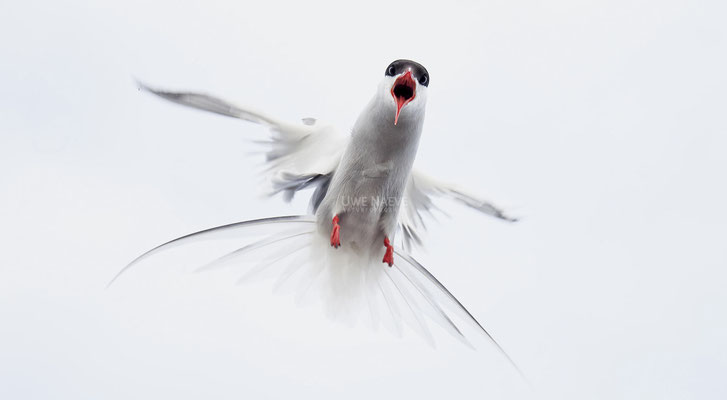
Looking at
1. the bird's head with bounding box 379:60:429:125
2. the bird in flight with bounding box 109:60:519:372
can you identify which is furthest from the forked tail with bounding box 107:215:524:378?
the bird's head with bounding box 379:60:429:125

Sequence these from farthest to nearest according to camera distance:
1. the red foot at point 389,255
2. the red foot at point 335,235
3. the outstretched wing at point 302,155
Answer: the outstretched wing at point 302,155, the red foot at point 389,255, the red foot at point 335,235

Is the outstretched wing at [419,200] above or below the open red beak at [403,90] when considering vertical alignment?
below

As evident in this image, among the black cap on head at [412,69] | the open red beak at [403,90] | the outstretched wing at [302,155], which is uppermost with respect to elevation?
the black cap on head at [412,69]

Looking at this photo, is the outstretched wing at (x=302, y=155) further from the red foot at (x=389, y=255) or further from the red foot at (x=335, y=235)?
the red foot at (x=389, y=255)

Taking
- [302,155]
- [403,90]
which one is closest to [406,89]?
[403,90]

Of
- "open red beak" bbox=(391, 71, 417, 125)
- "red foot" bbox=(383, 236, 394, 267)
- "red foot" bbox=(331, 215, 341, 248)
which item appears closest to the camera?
"open red beak" bbox=(391, 71, 417, 125)

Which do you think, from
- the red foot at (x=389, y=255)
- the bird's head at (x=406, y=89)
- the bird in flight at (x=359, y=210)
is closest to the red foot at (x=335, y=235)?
the bird in flight at (x=359, y=210)

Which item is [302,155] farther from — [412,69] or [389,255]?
[412,69]

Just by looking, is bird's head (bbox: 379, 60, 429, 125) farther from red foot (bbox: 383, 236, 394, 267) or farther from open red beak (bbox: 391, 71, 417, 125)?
red foot (bbox: 383, 236, 394, 267)

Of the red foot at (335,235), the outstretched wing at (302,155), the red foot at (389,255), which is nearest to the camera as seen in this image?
the red foot at (335,235)
